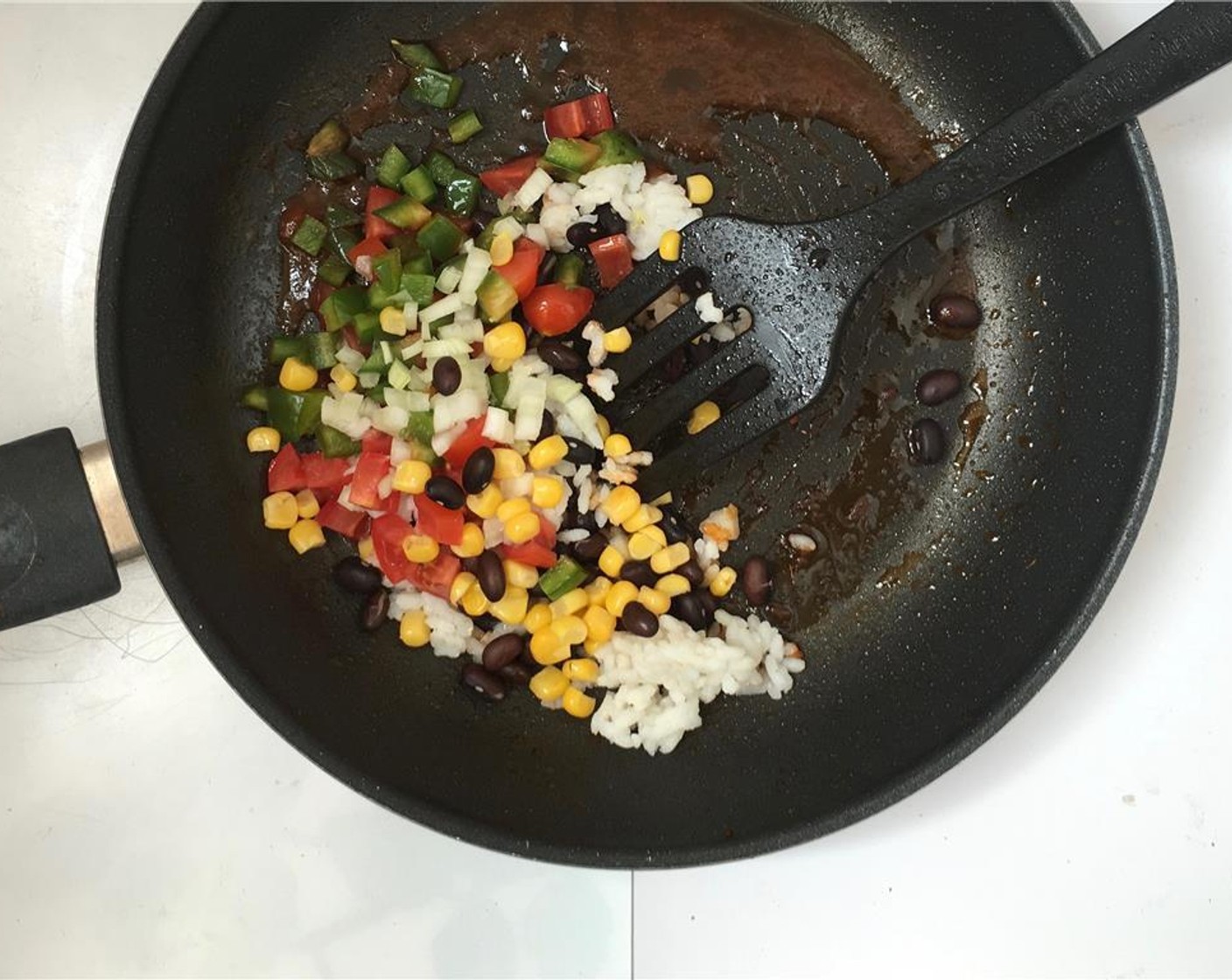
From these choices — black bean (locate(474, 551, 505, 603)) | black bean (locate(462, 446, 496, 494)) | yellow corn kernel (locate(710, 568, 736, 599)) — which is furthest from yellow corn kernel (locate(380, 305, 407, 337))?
yellow corn kernel (locate(710, 568, 736, 599))

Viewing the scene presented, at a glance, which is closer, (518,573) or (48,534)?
(48,534)

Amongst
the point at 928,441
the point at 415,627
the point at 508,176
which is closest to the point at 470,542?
the point at 415,627

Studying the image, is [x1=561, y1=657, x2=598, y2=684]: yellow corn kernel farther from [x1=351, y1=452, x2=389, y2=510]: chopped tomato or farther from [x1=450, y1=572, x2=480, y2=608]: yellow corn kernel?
[x1=351, y1=452, x2=389, y2=510]: chopped tomato

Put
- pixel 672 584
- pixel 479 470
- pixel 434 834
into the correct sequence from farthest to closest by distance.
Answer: pixel 434 834, pixel 672 584, pixel 479 470

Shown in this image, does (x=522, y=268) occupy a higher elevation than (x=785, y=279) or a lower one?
lower

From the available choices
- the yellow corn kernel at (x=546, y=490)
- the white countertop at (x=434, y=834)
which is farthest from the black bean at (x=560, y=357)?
the white countertop at (x=434, y=834)

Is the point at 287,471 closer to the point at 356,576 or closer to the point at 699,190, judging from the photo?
the point at 356,576

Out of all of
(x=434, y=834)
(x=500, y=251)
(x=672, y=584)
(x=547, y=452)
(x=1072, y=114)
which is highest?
(x=1072, y=114)

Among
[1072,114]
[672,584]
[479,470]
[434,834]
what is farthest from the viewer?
[434,834]
